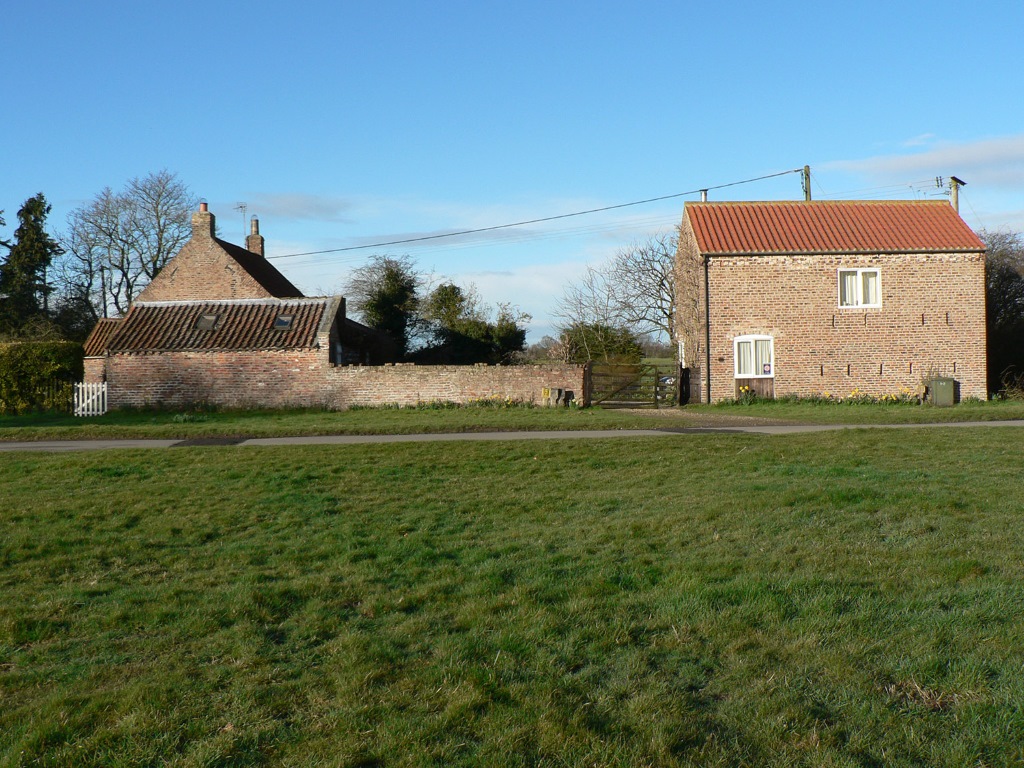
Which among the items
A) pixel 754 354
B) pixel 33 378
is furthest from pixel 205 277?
pixel 754 354

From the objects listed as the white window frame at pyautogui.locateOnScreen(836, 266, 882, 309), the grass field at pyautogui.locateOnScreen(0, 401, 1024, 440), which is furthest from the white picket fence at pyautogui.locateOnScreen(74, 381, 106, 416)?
the white window frame at pyautogui.locateOnScreen(836, 266, 882, 309)

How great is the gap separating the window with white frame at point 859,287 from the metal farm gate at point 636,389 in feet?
18.4

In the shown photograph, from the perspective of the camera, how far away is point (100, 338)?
100 feet

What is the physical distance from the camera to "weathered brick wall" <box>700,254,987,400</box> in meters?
27.8

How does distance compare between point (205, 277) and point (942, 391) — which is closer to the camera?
point (942, 391)

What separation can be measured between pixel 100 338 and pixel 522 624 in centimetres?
2905

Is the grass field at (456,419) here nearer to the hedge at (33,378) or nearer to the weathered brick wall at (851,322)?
the weathered brick wall at (851,322)

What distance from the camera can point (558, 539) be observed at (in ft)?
26.0

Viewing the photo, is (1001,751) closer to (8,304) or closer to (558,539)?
(558,539)

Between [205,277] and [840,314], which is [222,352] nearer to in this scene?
[205,277]

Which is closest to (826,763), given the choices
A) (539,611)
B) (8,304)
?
(539,611)

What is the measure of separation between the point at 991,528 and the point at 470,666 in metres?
5.14

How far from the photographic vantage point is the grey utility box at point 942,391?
26.1 meters

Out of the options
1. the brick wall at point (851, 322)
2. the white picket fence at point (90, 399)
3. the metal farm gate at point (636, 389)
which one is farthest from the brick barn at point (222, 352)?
the brick wall at point (851, 322)
